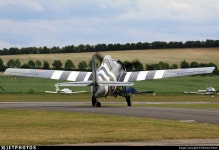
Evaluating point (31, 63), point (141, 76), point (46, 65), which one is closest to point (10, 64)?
point (31, 63)

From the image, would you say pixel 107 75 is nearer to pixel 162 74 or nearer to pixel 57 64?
pixel 162 74

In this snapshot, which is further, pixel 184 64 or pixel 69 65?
pixel 184 64

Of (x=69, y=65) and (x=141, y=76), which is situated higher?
(x=141, y=76)

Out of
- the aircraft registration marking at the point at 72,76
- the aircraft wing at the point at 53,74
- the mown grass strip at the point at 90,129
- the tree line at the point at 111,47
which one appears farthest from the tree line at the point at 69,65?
the mown grass strip at the point at 90,129

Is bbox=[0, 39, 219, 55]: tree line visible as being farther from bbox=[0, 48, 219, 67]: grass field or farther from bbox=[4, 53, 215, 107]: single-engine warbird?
bbox=[4, 53, 215, 107]: single-engine warbird

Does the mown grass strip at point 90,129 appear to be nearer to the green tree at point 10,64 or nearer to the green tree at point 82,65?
the green tree at point 82,65

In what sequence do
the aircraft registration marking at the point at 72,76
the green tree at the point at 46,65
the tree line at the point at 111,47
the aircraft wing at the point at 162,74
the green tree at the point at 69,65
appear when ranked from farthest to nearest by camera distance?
the tree line at the point at 111,47, the green tree at the point at 46,65, the green tree at the point at 69,65, the aircraft registration marking at the point at 72,76, the aircraft wing at the point at 162,74

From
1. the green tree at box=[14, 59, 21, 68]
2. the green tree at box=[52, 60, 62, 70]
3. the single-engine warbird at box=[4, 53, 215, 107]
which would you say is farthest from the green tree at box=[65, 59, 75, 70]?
the single-engine warbird at box=[4, 53, 215, 107]

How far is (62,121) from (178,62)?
96.9m

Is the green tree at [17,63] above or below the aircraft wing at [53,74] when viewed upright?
below

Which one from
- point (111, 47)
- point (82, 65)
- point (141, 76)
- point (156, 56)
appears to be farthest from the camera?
point (111, 47)

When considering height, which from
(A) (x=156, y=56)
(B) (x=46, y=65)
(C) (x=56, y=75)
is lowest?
(B) (x=46, y=65)

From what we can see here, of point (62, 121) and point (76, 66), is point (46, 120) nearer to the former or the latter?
point (62, 121)

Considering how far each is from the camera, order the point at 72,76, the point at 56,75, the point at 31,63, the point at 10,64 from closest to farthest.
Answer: the point at 72,76
the point at 56,75
the point at 10,64
the point at 31,63
